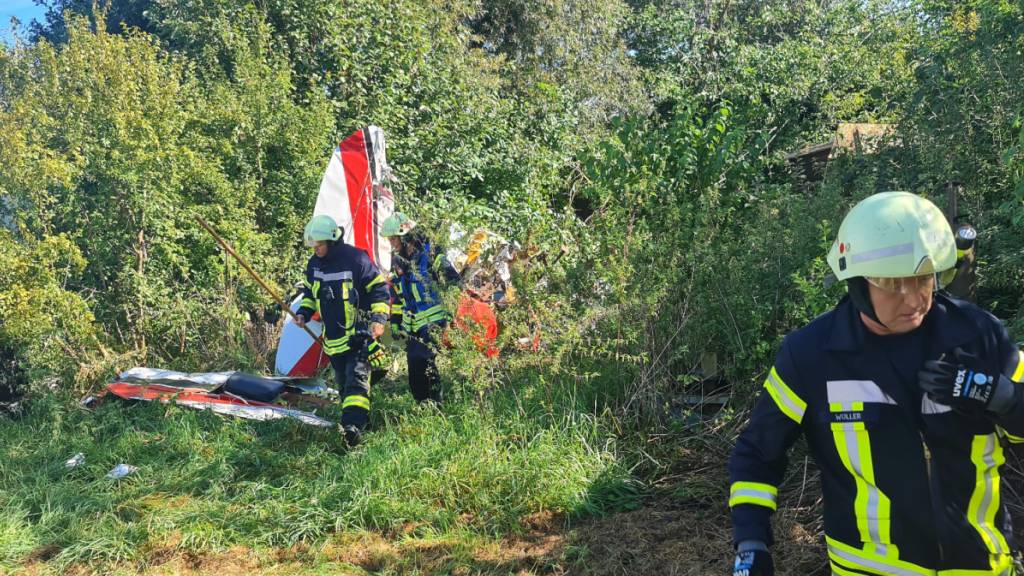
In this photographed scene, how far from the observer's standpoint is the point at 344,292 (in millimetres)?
6461

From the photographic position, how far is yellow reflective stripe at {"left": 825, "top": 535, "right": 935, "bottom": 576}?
186 cm

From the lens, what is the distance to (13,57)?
8781mm


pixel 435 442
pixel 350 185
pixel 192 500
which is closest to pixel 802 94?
pixel 350 185

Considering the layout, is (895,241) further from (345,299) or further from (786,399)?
(345,299)

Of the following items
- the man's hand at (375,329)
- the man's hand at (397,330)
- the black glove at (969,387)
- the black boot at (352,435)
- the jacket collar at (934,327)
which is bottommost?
the black boot at (352,435)

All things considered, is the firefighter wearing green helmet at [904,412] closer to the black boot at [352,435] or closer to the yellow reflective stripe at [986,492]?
the yellow reflective stripe at [986,492]

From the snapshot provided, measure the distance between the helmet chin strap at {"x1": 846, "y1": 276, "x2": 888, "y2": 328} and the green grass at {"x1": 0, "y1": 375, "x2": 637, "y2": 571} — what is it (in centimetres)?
308

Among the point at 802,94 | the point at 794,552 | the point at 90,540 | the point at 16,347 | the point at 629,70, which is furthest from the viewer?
the point at 629,70

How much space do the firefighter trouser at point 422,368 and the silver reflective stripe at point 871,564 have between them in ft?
15.2

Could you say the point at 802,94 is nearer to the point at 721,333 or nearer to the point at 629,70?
the point at 629,70

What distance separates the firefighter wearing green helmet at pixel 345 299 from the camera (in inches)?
252

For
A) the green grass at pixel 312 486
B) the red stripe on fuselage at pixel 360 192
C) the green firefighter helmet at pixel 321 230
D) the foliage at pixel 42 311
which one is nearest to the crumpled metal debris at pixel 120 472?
the green grass at pixel 312 486

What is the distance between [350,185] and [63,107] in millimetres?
3316

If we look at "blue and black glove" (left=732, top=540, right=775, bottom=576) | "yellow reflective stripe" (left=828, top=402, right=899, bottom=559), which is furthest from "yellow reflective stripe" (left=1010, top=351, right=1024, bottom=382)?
"blue and black glove" (left=732, top=540, right=775, bottom=576)
